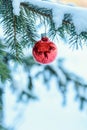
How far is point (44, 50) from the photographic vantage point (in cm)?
86

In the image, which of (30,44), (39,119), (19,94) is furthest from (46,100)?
(30,44)

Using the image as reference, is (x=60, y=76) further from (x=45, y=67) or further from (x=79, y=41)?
(x=79, y=41)

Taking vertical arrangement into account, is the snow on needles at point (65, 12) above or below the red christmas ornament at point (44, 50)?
above

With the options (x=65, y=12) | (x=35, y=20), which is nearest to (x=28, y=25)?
(x=35, y=20)

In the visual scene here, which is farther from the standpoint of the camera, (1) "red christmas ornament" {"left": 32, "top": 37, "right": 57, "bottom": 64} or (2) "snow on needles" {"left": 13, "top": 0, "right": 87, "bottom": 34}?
(1) "red christmas ornament" {"left": 32, "top": 37, "right": 57, "bottom": 64}

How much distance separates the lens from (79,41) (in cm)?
80

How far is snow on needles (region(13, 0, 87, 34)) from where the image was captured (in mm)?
739

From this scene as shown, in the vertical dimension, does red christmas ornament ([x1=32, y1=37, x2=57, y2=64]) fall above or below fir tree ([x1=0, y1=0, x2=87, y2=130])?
below

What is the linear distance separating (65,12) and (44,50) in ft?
0.44

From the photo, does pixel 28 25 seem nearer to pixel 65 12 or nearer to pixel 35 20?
pixel 35 20

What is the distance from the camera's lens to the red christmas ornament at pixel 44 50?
85 centimetres

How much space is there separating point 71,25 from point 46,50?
112mm

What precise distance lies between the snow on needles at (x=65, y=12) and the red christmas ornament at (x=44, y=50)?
0.08 meters

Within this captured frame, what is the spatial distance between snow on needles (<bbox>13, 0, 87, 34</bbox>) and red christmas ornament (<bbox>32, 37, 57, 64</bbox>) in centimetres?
8
